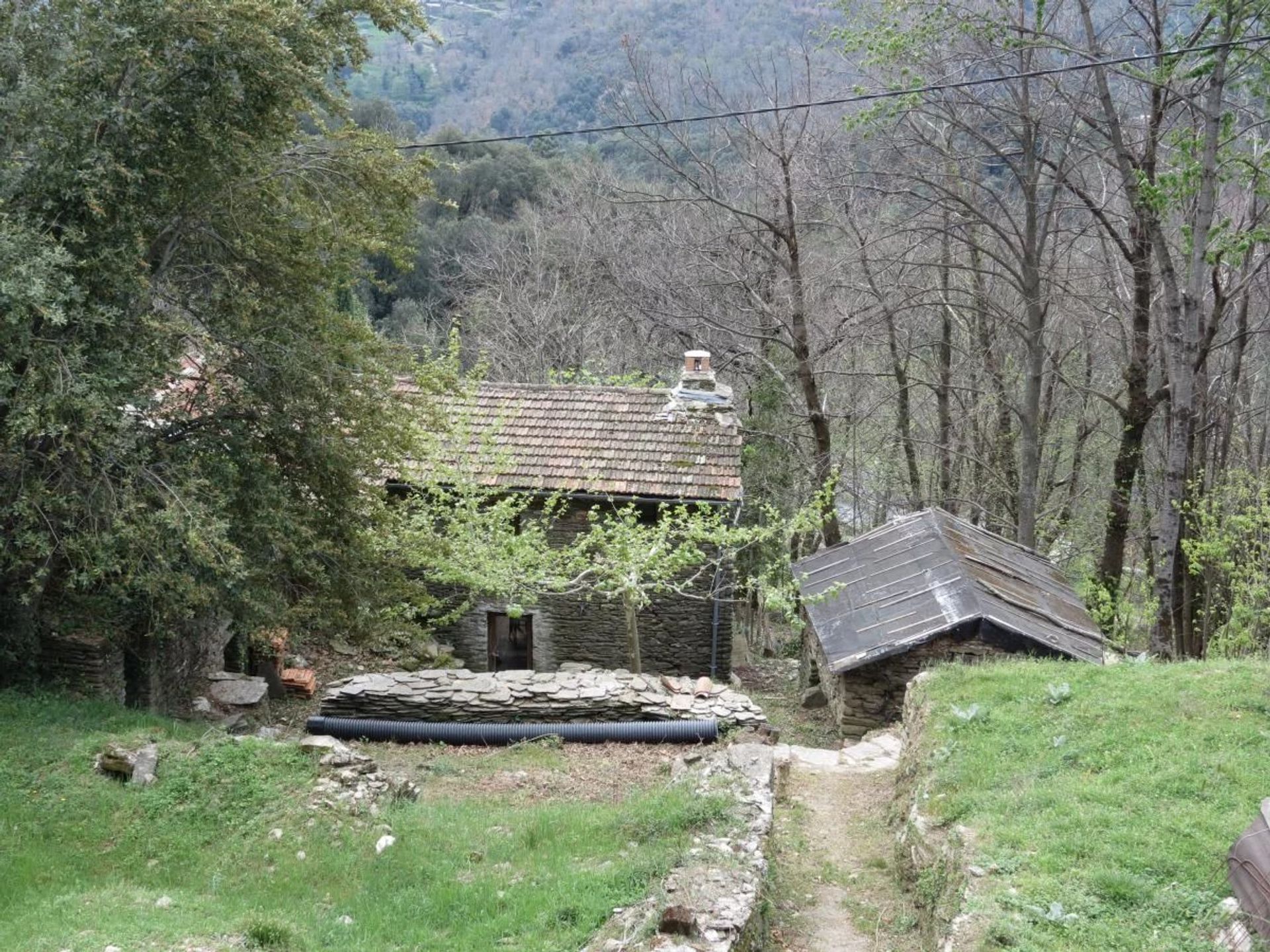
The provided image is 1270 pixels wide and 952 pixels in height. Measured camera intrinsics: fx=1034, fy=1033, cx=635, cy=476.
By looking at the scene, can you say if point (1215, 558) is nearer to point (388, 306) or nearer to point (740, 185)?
point (740, 185)

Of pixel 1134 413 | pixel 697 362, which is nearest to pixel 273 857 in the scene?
pixel 697 362

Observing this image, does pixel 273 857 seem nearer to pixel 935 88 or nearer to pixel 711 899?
pixel 711 899

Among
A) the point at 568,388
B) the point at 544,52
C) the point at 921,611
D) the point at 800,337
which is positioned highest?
the point at 544,52

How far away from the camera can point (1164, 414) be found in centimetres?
1958

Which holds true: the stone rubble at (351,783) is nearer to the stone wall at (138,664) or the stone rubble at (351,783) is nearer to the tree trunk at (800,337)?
the stone wall at (138,664)

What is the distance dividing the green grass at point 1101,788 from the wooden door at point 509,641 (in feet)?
32.7

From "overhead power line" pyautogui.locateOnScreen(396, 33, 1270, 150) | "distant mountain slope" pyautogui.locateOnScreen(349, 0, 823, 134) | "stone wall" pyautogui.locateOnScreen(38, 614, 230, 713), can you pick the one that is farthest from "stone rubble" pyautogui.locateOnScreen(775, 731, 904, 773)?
"distant mountain slope" pyautogui.locateOnScreen(349, 0, 823, 134)

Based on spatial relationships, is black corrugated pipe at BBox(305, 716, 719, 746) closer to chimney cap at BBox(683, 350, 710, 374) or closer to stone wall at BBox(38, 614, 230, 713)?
stone wall at BBox(38, 614, 230, 713)

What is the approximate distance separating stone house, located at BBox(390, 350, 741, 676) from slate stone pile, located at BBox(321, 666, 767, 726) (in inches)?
185

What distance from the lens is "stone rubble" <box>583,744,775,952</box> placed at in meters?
6.33

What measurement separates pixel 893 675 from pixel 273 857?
8244mm

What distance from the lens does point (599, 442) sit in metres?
19.1

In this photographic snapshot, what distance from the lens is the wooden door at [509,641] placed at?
1939 cm

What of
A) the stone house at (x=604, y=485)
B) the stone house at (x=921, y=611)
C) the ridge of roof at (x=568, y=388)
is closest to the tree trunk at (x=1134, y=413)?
the stone house at (x=921, y=611)
